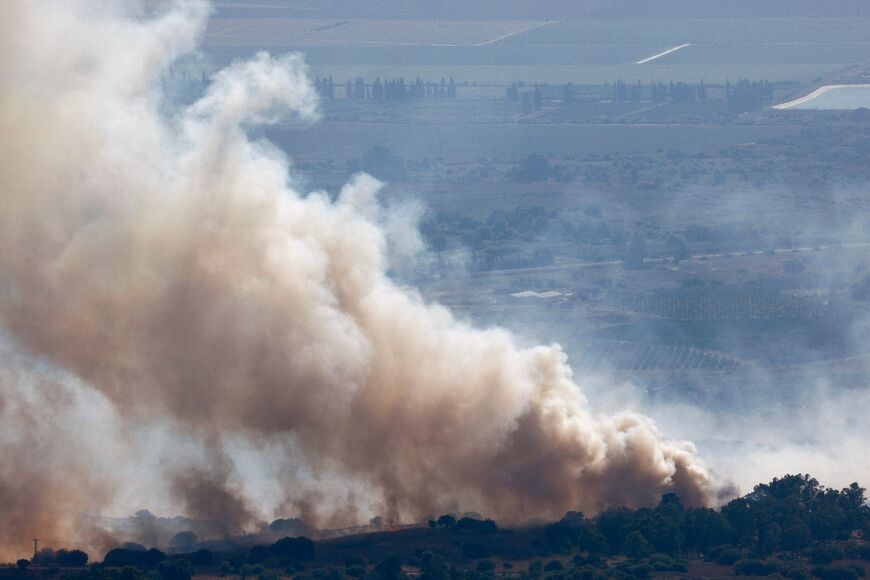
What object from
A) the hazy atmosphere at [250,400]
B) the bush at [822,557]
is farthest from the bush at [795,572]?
the bush at [822,557]

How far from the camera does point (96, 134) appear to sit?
77.0 metres

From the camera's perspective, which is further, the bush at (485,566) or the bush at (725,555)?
the bush at (725,555)

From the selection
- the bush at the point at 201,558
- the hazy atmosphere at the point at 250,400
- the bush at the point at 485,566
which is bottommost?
the bush at the point at 485,566

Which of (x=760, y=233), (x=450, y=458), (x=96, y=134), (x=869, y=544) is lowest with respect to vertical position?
(x=869, y=544)

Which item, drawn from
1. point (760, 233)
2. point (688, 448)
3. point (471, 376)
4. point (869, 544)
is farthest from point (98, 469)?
point (760, 233)

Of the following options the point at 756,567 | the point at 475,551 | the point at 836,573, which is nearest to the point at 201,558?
the point at 475,551

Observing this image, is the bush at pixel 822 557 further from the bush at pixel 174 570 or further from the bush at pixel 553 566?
the bush at pixel 174 570

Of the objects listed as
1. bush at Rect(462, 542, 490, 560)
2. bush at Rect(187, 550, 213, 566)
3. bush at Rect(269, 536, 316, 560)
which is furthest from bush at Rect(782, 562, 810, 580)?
bush at Rect(187, 550, 213, 566)

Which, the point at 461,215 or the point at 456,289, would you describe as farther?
the point at 461,215

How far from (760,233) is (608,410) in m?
66.2

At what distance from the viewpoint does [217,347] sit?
76938mm

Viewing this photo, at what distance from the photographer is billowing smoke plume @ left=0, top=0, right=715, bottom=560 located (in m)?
76.4

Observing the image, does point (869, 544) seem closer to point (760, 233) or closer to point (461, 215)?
point (760, 233)

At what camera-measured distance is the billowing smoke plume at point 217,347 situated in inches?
3009
